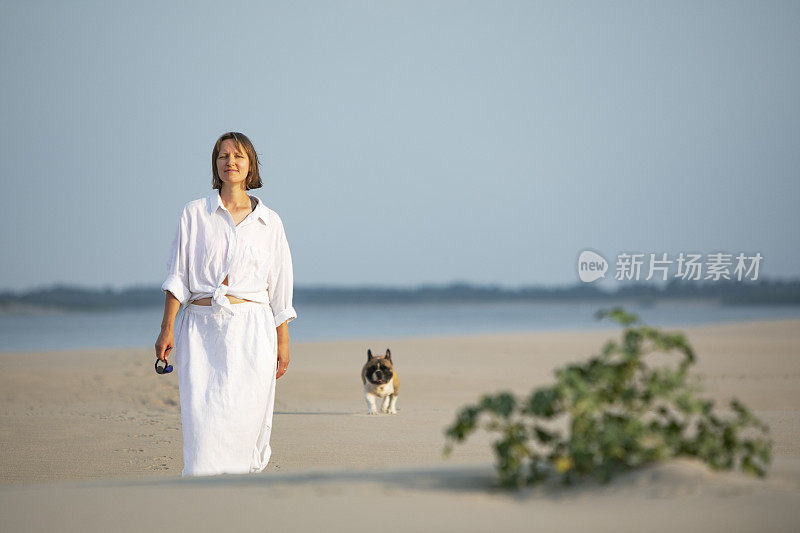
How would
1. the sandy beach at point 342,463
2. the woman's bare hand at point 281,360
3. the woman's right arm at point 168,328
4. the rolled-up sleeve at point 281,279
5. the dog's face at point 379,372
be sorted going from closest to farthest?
the sandy beach at point 342,463 → the woman's right arm at point 168,328 → the rolled-up sleeve at point 281,279 → the woman's bare hand at point 281,360 → the dog's face at point 379,372

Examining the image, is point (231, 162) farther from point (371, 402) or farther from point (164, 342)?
point (371, 402)

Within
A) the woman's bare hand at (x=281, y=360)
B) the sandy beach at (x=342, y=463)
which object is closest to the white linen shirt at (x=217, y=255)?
the woman's bare hand at (x=281, y=360)

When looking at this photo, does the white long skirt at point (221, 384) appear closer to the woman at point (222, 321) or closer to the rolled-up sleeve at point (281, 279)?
the woman at point (222, 321)

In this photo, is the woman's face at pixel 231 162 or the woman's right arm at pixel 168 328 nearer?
the woman's right arm at pixel 168 328

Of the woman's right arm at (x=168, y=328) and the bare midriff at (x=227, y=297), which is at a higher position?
the bare midriff at (x=227, y=297)

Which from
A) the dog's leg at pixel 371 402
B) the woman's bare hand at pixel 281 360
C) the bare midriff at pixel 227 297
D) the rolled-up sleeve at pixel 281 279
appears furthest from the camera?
the dog's leg at pixel 371 402

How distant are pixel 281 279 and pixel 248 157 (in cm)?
81

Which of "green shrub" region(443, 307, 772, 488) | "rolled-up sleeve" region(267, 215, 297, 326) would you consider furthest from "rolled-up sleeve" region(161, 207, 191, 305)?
"green shrub" region(443, 307, 772, 488)

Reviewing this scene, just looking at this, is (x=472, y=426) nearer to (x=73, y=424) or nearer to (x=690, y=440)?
(x=690, y=440)

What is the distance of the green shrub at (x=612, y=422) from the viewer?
10.0 feet

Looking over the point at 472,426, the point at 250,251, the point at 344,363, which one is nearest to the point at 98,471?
the point at 250,251

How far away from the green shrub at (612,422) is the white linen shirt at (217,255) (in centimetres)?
250

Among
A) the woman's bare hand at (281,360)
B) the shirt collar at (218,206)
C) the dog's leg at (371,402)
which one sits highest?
the shirt collar at (218,206)

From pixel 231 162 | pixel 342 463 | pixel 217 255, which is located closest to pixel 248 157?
pixel 231 162
